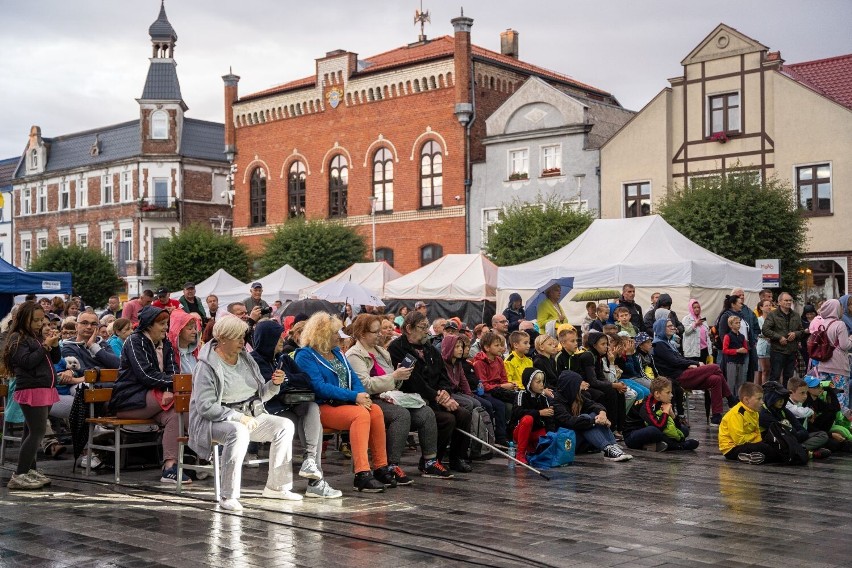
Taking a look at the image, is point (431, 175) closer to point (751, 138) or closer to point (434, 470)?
point (751, 138)

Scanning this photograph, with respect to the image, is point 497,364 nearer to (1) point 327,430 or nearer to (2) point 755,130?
(1) point 327,430

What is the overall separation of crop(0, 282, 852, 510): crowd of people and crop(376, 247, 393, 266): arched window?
1174 inches

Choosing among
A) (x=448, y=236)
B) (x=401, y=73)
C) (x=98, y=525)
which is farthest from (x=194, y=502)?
(x=401, y=73)

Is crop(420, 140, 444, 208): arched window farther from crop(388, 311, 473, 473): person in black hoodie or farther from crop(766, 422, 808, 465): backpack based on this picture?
crop(388, 311, 473, 473): person in black hoodie

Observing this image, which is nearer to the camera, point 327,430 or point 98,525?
point 98,525

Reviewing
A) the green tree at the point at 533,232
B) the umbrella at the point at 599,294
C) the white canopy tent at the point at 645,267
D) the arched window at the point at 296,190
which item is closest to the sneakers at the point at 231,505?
the umbrella at the point at 599,294

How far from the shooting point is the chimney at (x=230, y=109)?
51.8 meters

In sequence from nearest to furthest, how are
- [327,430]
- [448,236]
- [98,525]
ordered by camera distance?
[98,525], [327,430], [448,236]

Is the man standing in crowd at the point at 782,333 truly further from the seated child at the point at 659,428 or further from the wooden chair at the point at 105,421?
the wooden chair at the point at 105,421

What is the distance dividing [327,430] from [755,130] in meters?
29.7

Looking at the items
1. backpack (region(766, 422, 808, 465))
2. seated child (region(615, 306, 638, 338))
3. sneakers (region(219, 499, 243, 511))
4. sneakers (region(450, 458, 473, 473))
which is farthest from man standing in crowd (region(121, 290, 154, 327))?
backpack (region(766, 422, 808, 465))

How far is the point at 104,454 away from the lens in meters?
10.8

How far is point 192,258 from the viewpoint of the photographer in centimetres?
4709

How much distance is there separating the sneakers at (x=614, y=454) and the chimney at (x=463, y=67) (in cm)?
3212
